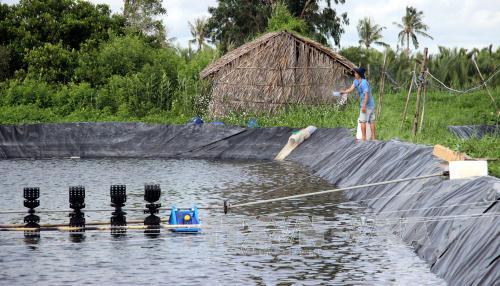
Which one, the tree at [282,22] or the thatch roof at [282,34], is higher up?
the tree at [282,22]

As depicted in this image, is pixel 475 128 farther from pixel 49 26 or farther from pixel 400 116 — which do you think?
pixel 49 26

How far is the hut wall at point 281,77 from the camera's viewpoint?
139ft

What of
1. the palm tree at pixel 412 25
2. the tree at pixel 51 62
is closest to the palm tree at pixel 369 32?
the palm tree at pixel 412 25

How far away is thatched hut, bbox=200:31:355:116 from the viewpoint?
139 ft

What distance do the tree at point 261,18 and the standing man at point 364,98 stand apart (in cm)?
3739

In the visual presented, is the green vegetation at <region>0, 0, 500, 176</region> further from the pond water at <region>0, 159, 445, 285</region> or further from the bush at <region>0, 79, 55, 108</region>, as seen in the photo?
the pond water at <region>0, 159, 445, 285</region>

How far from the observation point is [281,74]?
42438 millimetres

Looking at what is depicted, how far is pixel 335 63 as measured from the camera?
42.9 m

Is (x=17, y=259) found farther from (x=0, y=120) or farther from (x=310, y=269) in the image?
(x=0, y=120)

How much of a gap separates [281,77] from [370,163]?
2008cm

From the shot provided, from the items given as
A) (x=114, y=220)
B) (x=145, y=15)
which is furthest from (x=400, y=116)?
(x=145, y=15)

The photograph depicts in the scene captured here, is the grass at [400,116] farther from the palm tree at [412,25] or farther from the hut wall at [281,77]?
the palm tree at [412,25]

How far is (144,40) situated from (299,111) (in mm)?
15386

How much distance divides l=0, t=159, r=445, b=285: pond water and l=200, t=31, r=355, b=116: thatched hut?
18183 mm
